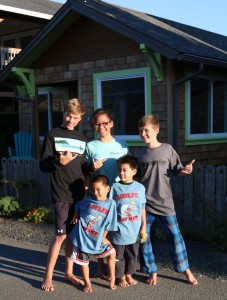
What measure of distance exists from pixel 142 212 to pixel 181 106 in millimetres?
4818

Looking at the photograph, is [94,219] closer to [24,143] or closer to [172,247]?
[172,247]

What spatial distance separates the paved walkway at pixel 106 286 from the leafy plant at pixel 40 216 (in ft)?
5.90

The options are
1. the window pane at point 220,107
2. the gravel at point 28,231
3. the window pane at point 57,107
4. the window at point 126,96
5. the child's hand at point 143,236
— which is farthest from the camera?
the window pane at point 57,107

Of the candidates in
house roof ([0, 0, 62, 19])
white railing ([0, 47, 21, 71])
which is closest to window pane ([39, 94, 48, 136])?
white railing ([0, 47, 21, 71])

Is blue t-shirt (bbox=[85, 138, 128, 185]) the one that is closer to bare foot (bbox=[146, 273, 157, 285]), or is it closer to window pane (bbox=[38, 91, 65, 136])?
bare foot (bbox=[146, 273, 157, 285])

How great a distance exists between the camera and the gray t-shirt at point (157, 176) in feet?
13.0

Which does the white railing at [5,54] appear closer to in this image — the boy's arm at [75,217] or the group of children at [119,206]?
the group of children at [119,206]

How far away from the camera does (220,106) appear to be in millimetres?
9406

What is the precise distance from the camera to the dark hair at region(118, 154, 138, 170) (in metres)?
3.82

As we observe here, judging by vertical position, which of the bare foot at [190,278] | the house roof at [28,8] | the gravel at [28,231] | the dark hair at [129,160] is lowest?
the gravel at [28,231]

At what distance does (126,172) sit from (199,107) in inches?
214

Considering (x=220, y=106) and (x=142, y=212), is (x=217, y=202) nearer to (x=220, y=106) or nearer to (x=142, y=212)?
(x=142, y=212)

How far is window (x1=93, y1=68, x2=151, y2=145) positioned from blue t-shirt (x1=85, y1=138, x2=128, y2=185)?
4511 millimetres

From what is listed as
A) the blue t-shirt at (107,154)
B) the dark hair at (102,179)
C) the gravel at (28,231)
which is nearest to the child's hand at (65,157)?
the blue t-shirt at (107,154)
